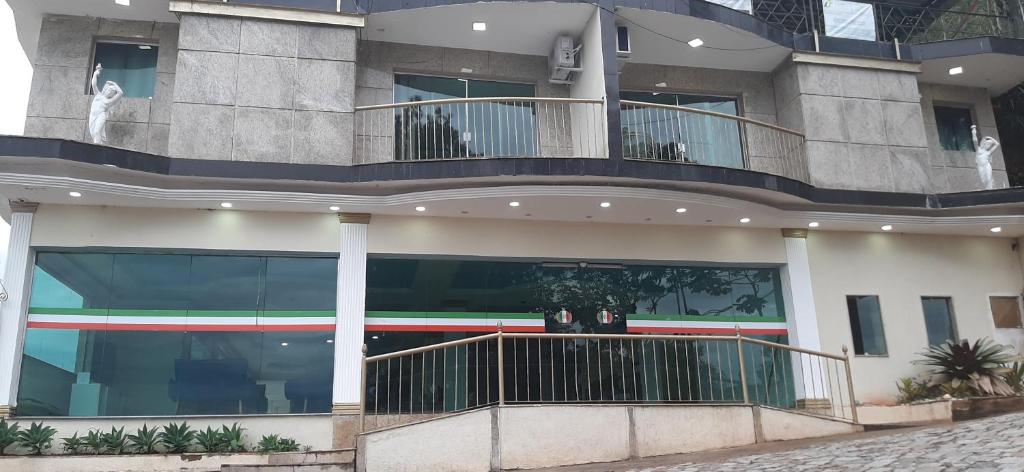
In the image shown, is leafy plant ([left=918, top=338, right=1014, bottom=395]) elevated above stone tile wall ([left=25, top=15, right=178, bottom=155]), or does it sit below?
below

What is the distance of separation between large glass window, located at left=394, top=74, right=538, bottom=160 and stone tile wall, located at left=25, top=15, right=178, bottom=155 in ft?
13.4

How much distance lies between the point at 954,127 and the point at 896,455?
1158 centimetres

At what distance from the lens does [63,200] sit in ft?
42.5

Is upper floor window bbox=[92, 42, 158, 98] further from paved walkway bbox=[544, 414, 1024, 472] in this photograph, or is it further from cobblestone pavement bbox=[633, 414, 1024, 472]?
cobblestone pavement bbox=[633, 414, 1024, 472]

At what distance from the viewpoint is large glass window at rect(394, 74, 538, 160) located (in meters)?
14.3

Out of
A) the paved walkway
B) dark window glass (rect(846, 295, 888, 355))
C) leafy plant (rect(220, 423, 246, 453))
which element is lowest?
the paved walkway

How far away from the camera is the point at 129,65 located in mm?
14195

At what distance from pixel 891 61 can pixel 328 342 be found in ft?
40.2

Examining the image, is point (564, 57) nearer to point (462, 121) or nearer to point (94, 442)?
point (462, 121)

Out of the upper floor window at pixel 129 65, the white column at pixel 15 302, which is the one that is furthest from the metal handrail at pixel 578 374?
the upper floor window at pixel 129 65

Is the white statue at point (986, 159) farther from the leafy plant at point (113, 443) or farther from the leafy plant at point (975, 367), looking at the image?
the leafy plant at point (113, 443)

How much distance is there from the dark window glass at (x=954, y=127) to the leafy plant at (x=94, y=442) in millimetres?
17043

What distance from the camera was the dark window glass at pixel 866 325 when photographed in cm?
1534

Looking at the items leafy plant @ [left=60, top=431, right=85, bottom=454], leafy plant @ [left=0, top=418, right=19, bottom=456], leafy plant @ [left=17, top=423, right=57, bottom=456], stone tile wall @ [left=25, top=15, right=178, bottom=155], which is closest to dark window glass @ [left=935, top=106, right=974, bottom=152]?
stone tile wall @ [left=25, top=15, right=178, bottom=155]
